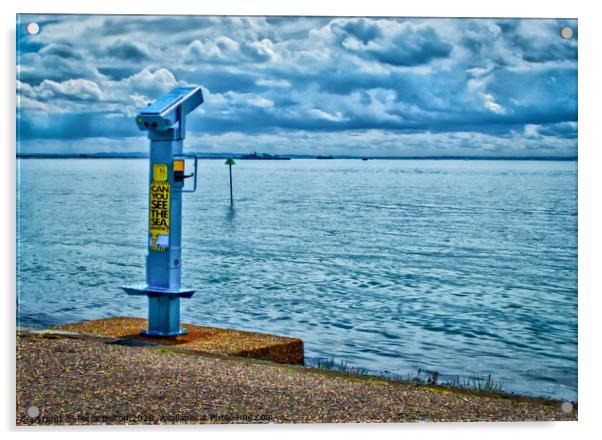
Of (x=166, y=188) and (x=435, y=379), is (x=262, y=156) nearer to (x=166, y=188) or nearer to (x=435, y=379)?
(x=166, y=188)

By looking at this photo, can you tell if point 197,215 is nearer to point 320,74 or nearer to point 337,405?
point 320,74

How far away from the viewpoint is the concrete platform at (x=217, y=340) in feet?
30.6

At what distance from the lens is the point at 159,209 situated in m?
9.28

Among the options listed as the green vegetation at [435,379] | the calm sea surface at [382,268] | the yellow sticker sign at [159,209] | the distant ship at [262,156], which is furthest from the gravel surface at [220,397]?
the distant ship at [262,156]

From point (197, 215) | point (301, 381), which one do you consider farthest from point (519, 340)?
point (197, 215)

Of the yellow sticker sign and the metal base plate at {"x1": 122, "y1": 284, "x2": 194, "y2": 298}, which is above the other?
the yellow sticker sign

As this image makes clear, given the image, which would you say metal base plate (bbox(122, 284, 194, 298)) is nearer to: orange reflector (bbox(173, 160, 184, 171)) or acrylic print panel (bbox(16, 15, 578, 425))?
acrylic print panel (bbox(16, 15, 578, 425))

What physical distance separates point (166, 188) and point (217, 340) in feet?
4.52

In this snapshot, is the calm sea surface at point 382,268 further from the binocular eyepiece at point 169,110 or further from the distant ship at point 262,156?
the binocular eyepiece at point 169,110

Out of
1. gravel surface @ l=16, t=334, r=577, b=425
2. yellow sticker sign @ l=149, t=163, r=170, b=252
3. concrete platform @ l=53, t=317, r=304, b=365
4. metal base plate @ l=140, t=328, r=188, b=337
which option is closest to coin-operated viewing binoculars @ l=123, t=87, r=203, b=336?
yellow sticker sign @ l=149, t=163, r=170, b=252

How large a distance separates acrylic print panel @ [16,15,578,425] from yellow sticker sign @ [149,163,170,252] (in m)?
0.02

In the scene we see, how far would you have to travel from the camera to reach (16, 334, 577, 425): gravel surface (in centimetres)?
807


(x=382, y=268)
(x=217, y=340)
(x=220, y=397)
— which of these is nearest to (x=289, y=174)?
(x=382, y=268)

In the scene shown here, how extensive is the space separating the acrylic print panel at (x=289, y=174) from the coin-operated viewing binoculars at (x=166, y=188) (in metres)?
0.02
